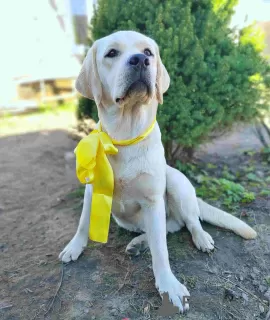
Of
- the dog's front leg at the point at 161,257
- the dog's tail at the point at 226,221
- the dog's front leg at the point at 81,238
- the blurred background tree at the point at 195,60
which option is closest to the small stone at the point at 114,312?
the dog's front leg at the point at 161,257

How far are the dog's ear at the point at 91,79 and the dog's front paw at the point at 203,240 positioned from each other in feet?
3.90

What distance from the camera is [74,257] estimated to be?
8.42ft

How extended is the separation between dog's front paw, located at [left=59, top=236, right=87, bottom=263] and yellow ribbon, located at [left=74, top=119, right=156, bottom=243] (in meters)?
0.27

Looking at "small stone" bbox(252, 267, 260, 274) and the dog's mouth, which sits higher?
the dog's mouth

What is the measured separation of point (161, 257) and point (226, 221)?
752 millimetres

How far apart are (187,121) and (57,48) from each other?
20.0 feet

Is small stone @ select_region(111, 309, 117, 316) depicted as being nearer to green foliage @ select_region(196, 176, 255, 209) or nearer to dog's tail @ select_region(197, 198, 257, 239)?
dog's tail @ select_region(197, 198, 257, 239)

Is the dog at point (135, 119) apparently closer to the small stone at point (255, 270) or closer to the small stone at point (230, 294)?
the small stone at point (230, 294)

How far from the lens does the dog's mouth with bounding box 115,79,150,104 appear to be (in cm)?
210

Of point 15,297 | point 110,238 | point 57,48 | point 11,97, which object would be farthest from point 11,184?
point 57,48

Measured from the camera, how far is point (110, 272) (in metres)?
2.46

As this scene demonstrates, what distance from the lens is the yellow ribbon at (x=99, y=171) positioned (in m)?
2.28

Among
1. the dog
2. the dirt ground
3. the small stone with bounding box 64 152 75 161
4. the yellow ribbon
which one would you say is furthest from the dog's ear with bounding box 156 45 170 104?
the small stone with bounding box 64 152 75 161

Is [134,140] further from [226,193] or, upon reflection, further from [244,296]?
[226,193]
